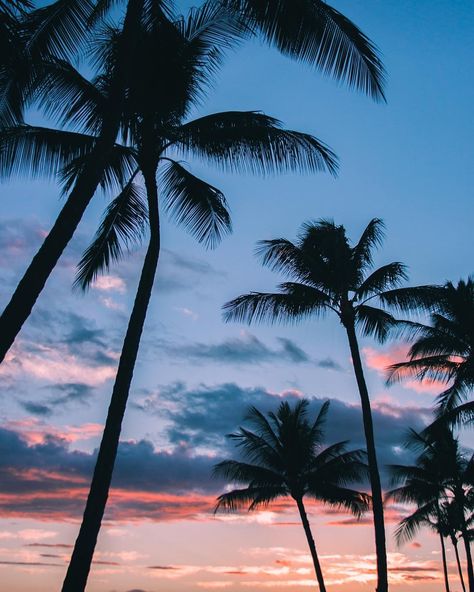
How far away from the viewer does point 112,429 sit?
28.3ft

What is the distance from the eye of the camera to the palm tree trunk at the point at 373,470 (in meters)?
14.8

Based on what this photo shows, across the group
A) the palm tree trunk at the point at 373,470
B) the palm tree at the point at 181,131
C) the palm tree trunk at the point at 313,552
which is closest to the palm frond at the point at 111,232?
the palm tree at the point at 181,131

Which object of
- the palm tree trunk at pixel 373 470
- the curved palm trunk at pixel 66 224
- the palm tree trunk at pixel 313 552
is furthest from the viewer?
the palm tree trunk at pixel 313 552

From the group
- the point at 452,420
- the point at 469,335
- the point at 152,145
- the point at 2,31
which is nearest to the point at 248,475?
the point at 452,420

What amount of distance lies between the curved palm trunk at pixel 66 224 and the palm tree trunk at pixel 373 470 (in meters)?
11.8

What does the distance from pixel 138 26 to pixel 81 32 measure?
3.87 feet

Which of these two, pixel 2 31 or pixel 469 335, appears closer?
pixel 2 31

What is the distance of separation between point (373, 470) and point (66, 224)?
1228 cm

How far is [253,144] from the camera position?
37.9 ft

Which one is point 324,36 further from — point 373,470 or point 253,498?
point 253,498

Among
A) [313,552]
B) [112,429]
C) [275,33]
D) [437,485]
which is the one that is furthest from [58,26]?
[437,485]

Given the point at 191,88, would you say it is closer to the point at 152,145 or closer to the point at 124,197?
the point at 152,145

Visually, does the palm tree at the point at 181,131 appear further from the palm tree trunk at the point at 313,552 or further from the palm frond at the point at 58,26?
the palm tree trunk at the point at 313,552

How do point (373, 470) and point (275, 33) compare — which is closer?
point (275, 33)
